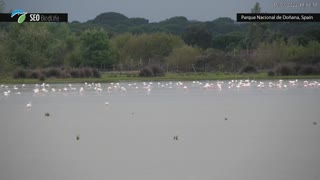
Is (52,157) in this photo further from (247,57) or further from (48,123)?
(247,57)

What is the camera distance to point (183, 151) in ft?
39.0

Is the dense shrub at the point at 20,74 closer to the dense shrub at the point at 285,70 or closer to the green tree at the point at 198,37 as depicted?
the dense shrub at the point at 285,70

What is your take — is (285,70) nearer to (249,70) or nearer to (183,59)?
(249,70)

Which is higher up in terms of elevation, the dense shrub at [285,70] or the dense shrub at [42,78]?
the dense shrub at [285,70]

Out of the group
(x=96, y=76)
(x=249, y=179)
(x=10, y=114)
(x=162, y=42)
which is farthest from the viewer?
(x=162, y=42)

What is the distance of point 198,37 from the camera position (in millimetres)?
91062

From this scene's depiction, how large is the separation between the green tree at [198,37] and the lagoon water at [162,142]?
69618 mm

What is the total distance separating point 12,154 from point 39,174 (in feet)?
6.50

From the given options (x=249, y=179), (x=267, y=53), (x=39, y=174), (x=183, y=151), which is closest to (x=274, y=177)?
(x=249, y=179)

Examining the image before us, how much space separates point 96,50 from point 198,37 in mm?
28292

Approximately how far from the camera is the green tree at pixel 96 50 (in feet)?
212

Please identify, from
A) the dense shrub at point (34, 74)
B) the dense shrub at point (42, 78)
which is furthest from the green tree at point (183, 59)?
the dense shrub at point (42, 78)

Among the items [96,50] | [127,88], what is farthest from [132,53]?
[127,88]

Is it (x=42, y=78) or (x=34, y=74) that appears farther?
(x=34, y=74)
